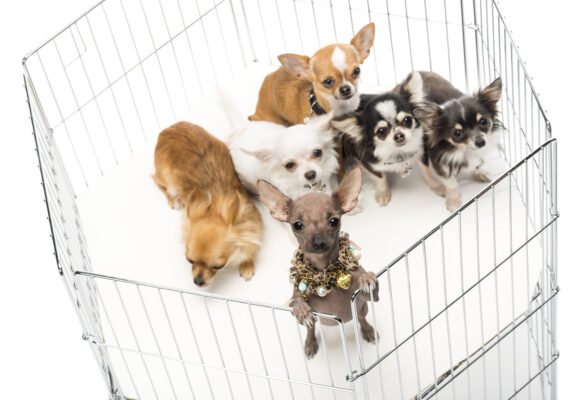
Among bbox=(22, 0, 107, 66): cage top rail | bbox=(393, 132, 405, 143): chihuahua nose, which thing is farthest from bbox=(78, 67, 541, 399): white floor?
bbox=(22, 0, 107, 66): cage top rail

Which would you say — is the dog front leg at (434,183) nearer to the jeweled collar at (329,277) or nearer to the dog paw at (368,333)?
the dog paw at (368,333)

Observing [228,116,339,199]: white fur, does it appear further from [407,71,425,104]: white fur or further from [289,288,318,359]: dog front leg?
[289,288,318,359]: dog front leg

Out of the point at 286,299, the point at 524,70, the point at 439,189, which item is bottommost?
the point at 286,299

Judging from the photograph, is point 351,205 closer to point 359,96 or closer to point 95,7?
point 359,96

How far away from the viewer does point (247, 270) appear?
5250mm

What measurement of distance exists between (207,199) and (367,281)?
Answer: 113 cm

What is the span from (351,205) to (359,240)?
0.75 m

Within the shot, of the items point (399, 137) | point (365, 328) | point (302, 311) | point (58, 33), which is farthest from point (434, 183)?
point (58, 33)

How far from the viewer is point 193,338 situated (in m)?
5.06

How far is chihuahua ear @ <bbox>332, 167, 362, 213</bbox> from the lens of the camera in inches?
178

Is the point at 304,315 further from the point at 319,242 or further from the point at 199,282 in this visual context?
the point at 199,282

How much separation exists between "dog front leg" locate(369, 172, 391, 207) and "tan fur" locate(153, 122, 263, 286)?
1.83ft

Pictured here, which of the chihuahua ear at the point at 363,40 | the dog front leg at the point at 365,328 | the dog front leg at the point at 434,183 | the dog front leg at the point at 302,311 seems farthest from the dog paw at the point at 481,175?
the dog front leg at the point at 302,311

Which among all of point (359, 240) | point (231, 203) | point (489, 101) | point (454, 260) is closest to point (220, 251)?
point (231, 203)
